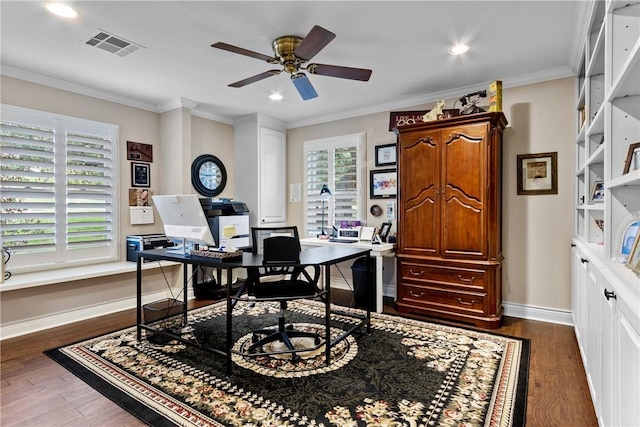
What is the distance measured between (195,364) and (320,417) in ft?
3.78

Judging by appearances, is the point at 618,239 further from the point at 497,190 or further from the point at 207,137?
the point at 207,137

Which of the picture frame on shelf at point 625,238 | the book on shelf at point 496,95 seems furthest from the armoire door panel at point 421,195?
the picture frame on shelf at point 625,238

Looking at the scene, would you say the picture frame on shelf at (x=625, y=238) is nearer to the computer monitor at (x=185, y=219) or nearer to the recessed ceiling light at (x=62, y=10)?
the computer monitor at (x=185, y=219)

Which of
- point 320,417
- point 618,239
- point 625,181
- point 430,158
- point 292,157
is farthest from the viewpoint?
point 292,157

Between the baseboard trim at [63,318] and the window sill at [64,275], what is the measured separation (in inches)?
14.9

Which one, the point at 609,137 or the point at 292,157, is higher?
the point at 292,157

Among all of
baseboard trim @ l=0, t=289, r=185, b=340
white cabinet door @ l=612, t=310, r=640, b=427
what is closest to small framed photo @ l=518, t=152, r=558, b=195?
white cabinet door @ l=612, t=310, r=640, b=427

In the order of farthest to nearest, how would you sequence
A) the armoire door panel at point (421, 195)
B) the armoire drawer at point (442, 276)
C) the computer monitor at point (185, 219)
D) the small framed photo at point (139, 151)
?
the small framed photo at point (139, 151), the armoire door panel at point (421, 195), the armoire drawer at point (442, 276), the computer monitor at point (185, 219)

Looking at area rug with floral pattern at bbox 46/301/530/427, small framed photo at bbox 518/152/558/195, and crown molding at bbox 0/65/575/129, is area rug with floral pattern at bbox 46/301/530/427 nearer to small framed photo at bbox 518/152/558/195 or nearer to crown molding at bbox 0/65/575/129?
small framed photo at bbox 518/152/558/195

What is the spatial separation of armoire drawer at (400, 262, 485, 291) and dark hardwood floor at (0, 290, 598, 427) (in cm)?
56

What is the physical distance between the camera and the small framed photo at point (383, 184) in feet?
15.0

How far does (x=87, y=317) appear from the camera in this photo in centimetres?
374

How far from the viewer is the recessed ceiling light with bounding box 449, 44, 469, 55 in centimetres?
296

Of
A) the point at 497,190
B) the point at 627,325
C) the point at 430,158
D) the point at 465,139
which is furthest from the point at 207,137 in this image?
the point at 627,325
